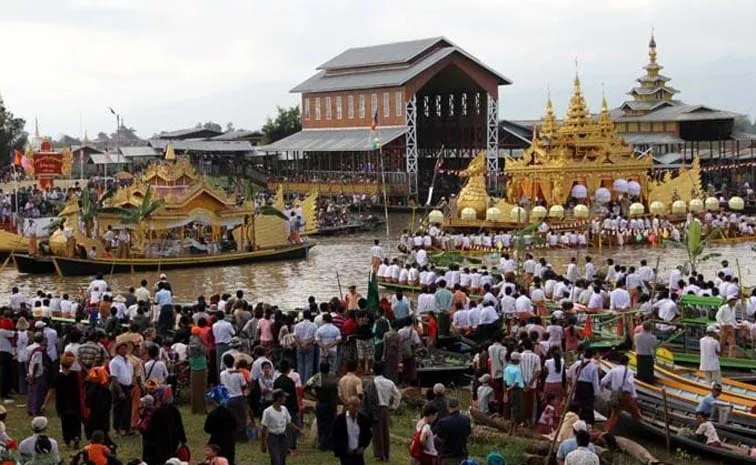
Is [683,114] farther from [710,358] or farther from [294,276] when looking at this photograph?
[710,358]

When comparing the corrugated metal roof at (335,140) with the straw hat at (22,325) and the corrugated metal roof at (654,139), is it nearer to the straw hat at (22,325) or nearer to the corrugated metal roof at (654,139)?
the corrugated metal roof at (654,139)

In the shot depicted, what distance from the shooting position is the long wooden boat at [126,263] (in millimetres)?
33875

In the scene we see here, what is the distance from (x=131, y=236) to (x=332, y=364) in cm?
2006

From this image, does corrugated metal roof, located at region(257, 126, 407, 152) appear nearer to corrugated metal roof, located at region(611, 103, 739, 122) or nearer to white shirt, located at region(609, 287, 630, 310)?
corrugated metal roof, located at region(611, 103, 739, 122)

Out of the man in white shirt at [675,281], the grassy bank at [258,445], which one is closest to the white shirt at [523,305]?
the man in white shirt at [675,281]

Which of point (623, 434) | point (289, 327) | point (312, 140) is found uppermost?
point (312, 140)

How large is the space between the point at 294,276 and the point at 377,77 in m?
28.7

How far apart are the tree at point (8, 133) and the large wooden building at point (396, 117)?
44.5 feet

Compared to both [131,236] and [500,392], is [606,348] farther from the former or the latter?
[131,236]

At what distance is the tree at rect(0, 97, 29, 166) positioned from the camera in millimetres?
60969

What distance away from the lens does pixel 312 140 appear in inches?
2579

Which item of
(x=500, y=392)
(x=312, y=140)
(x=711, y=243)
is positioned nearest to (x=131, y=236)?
(x=711, y=243)

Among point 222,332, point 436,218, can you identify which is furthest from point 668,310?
point 436,218

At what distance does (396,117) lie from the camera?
194 ft
